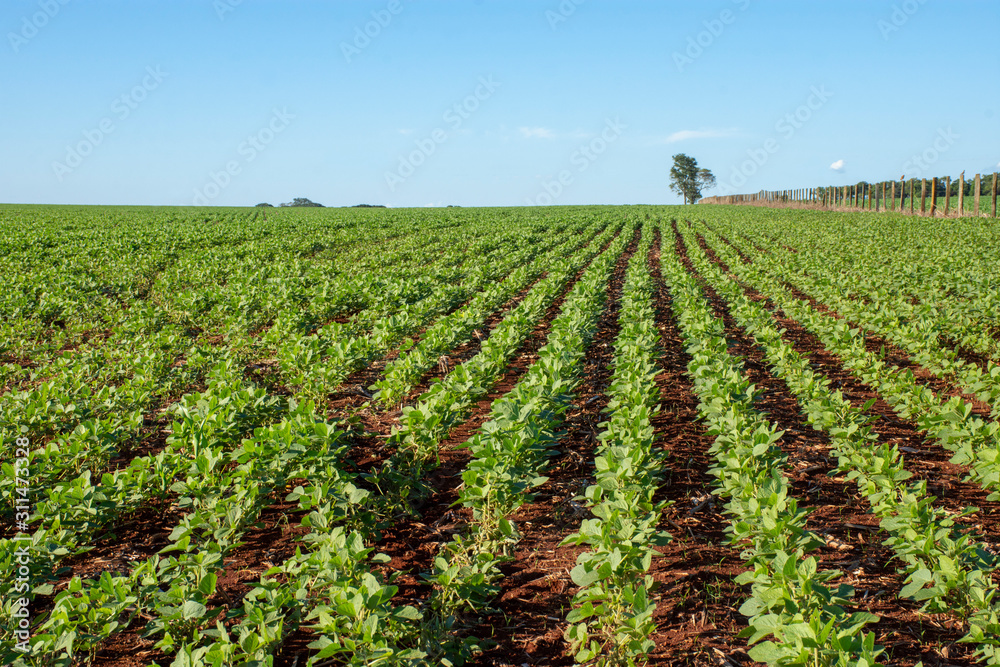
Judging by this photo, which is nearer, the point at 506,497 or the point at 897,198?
the point at 506,497

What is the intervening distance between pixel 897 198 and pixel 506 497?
141 feet

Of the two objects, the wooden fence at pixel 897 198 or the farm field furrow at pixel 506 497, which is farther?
the wooden fence at pixel 897 198

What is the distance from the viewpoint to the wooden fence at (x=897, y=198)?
→ 28.0m

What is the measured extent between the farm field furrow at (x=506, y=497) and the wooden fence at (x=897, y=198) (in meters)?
23.9

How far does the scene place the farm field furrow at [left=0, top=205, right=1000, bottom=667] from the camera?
9.50ft

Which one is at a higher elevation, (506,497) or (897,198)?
(897,198)

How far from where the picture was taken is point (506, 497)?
4234 mm

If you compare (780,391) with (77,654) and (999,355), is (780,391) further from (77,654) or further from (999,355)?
(77,654)

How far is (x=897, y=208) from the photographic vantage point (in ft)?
120

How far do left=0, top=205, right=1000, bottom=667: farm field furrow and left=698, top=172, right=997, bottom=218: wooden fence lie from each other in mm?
23905

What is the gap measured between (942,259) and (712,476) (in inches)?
518

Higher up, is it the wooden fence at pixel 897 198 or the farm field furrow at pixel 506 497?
the wooden fence at pixel 897 198

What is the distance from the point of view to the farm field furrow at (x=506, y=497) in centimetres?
289

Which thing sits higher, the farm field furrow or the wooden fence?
the wooden fence
